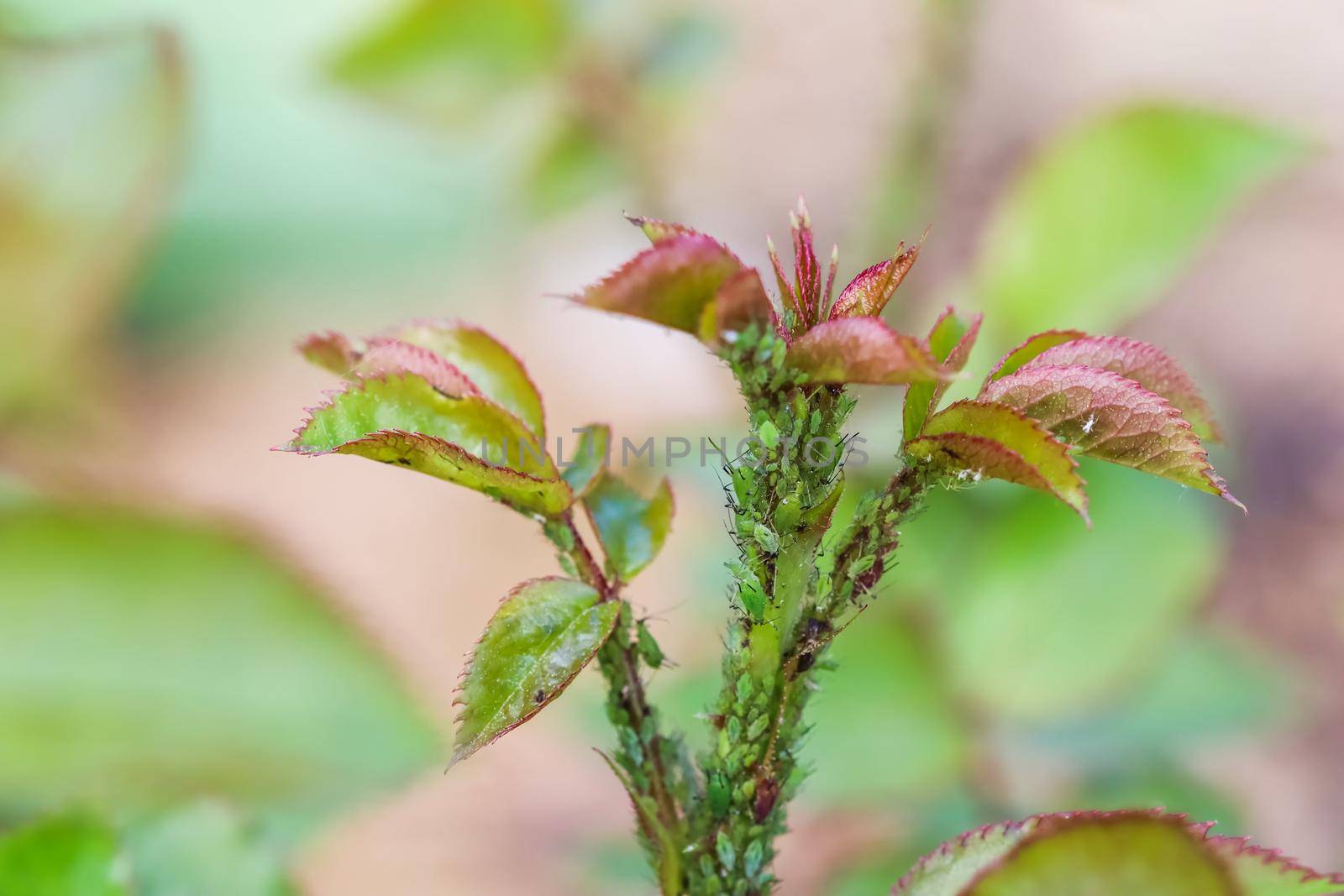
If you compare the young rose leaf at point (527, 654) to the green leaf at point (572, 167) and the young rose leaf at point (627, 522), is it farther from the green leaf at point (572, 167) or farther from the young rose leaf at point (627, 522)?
the green leaf at point (572, 167)

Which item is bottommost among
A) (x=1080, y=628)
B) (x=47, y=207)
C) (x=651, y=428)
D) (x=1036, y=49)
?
(x=1080, y=628)

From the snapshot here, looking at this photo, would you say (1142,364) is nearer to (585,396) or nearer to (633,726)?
(633,726)

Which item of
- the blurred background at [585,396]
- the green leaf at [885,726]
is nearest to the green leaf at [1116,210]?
the blurred background at [585,396]

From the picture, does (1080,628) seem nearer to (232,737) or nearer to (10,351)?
(232,737)

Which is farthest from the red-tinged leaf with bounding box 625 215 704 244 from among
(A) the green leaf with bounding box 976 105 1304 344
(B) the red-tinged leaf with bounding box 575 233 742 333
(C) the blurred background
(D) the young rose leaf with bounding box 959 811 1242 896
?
(A) the green leaf with bounding box 976 105 1304 344

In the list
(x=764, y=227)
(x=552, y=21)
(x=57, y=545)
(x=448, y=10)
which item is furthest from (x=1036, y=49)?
(x=57, y=545)

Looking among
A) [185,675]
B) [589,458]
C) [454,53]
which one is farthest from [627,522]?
[454,53]
